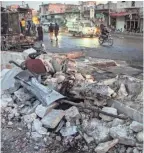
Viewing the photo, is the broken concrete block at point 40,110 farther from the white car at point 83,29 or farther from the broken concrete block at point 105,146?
the white car at point 83,29

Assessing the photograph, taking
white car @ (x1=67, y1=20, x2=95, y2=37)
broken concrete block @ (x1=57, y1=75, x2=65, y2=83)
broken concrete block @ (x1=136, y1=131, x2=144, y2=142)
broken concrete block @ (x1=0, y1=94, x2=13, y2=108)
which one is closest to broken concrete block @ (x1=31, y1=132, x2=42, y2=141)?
broken concrete block @ (x1=0, y1=94, x2=13, y2=108)

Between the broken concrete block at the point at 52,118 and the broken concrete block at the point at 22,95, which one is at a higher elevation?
the broken concrete block at the point at 22,95

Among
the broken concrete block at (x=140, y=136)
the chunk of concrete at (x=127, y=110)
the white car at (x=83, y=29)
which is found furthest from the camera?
the white car at (x=83, y=29)

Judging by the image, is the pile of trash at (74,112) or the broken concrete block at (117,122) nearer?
the pile of trash at (74,112)

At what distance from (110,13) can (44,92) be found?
1357 inches

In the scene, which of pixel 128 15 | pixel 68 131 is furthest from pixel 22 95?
pixel 128 15

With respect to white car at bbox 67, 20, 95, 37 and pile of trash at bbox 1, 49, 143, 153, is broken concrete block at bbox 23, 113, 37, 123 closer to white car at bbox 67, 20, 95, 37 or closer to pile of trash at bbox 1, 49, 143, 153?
pile of trash at bbox 1, 49, 143, 153

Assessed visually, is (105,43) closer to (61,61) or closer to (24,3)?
(24,3)

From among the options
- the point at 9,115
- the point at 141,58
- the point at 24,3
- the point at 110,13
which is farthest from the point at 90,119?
the point at 110,13

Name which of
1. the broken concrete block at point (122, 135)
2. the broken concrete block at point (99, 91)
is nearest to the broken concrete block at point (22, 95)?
the broken concrete block at point (99, 91)

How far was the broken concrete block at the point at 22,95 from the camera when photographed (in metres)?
8.33

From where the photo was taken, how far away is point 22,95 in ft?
27.7

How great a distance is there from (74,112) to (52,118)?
53 cm

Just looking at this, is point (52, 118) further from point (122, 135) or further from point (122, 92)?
point (122, 92)
